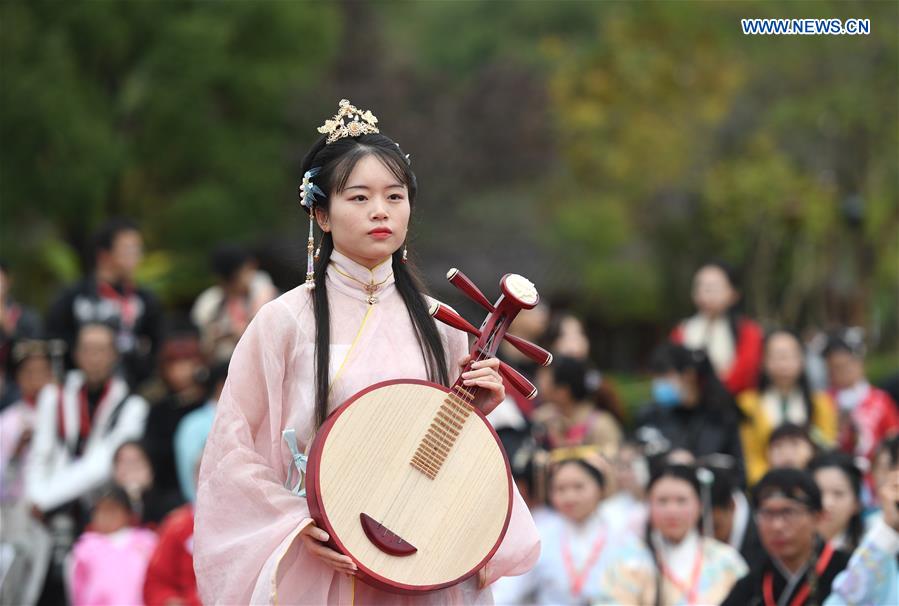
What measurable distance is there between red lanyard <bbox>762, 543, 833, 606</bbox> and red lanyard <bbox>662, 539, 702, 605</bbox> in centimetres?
59

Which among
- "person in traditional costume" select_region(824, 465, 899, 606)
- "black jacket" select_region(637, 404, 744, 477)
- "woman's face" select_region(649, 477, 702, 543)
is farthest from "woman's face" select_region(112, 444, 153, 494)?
"person in traditional costume" select_region(824, 465, 899, 606)

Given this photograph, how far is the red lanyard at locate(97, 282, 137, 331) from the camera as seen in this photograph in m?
8.78

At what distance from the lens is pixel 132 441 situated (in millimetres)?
7270

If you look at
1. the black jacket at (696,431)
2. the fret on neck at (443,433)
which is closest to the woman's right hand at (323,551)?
the fret on neck at (443,433)

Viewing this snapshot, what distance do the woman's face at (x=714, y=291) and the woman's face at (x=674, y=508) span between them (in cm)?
205

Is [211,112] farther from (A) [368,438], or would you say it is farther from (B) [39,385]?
(A) [368,438]

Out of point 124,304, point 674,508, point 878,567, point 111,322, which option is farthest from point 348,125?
point 124,304

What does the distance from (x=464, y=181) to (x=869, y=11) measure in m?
7.72

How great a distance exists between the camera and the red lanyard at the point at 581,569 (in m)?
6.11

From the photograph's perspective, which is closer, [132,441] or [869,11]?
[132,441]

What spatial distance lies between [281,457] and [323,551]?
1.02ft

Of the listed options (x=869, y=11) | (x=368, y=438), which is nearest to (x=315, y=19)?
(x=869, y=11)

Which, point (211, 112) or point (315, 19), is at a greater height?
point (315, 19)

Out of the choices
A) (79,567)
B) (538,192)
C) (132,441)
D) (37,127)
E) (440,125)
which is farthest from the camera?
(538,192)
